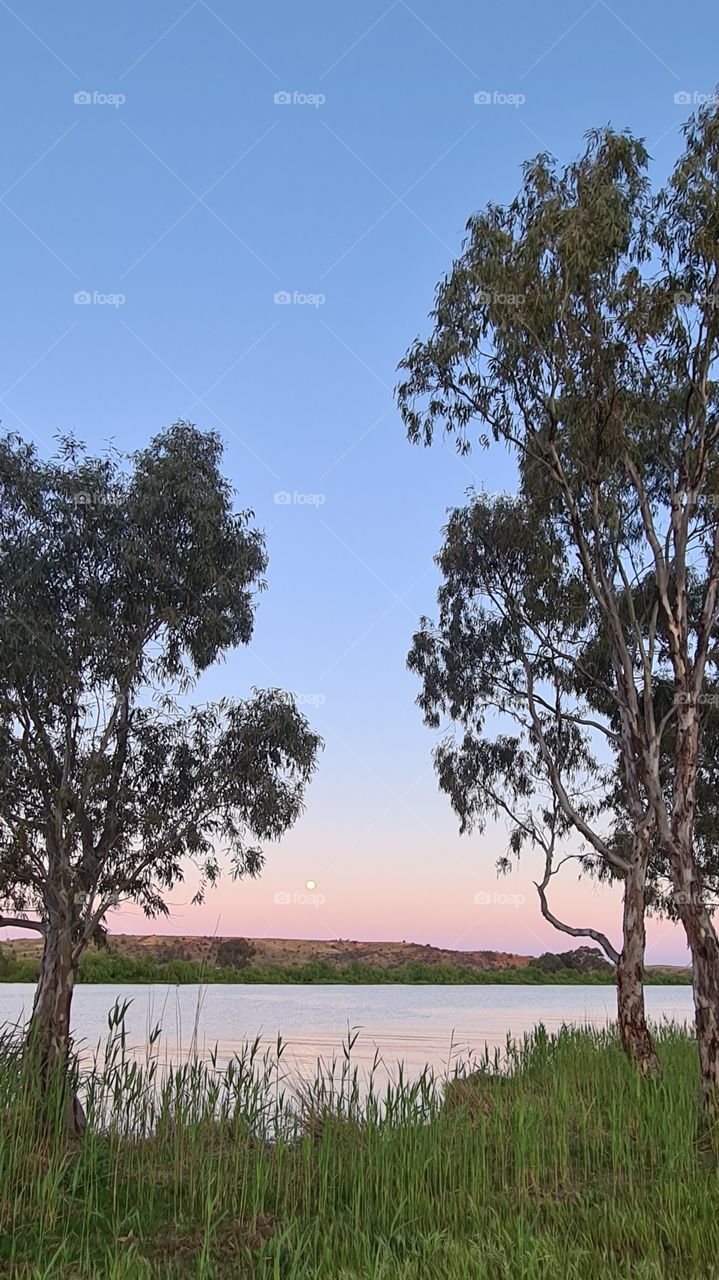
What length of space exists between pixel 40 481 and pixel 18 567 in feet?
6.29

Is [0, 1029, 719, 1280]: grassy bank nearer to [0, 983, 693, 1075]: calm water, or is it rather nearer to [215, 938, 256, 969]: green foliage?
[0, 983, 693, 1075]: calm water

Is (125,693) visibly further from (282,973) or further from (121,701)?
(282,973)

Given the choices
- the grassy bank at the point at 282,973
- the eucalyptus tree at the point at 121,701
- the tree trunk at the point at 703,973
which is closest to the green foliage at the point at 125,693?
the eucalyptus tree at the point at 121,701

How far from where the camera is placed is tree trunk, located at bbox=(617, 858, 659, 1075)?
15.9 m

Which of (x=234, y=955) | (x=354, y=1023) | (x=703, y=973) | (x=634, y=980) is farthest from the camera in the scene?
(x=234, y=955)

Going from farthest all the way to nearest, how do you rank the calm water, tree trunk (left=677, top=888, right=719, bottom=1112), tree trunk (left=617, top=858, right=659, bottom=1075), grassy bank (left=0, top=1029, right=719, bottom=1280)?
the calm water → tree trunk (left=617, top=858, right=659, bottom=1075) → tree trunk (left=677, top=888, right=719, bottom=1112) → grassy bank (left=0, top=1029, right=719, bottom=1280)

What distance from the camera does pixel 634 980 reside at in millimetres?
17016

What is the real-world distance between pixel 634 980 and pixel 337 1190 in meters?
9.67

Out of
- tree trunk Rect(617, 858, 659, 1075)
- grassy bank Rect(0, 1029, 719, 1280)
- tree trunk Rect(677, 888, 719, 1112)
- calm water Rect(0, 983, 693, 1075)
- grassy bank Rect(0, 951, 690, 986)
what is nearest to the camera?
grassy bank Rect(0, 1029, 719, 1280)

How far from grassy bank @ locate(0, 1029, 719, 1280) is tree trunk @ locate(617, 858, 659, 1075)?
519 centimetres

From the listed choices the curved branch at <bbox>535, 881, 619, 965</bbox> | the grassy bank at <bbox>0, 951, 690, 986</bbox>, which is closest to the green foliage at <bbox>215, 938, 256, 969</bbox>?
the grassy bank at <bbox>0, 951, 690, 986</bbox>

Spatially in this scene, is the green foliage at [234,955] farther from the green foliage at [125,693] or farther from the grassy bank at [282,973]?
the green foliage at [125,693]

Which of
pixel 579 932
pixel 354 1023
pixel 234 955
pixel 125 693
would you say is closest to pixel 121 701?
pixel 125 693

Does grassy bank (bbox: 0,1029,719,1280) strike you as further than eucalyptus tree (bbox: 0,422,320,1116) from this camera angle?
No
